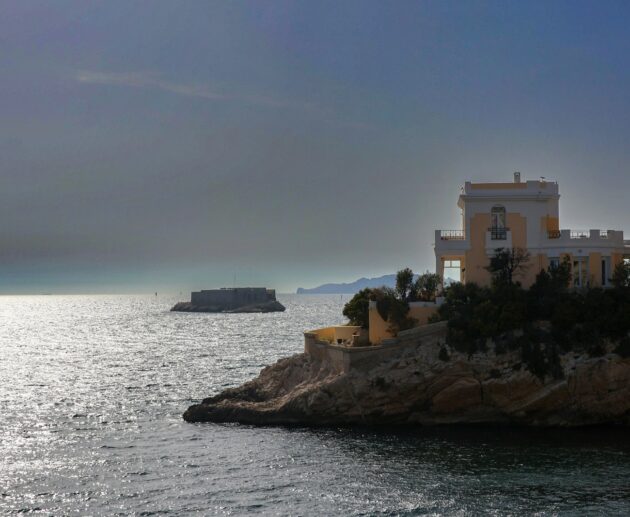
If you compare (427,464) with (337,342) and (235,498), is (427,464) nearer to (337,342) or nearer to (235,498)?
(235,498)

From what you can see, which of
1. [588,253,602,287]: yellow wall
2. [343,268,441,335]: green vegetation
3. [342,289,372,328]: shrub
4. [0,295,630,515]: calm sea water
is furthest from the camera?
[342,289,372,328]: shrub

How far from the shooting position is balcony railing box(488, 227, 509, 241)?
177 feet

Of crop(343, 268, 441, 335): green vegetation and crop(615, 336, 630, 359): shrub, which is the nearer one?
crop(615, 336, 630, 359): shrub

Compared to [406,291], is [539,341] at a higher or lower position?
lower

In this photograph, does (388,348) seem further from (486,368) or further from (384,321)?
(486,368)

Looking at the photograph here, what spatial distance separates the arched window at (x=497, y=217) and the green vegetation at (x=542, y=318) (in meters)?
5.55

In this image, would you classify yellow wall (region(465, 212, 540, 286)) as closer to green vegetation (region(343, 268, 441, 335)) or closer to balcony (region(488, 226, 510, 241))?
balcony (region(488, 226, 510, 241))

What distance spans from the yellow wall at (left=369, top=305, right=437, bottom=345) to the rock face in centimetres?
318

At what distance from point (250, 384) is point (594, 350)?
24872 millimetres

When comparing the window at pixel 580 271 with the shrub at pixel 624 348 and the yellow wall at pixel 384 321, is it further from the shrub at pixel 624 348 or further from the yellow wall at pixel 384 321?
the yellow wall at pixel 384 321

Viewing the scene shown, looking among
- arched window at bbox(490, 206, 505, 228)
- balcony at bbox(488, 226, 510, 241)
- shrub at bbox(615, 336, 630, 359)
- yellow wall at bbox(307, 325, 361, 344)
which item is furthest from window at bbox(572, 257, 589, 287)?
yellow wall at bbox(307, 325, 361, 344)

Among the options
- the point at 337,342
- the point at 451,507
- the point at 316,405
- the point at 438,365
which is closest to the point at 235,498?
the point at 451,507

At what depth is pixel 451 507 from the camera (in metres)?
30.2

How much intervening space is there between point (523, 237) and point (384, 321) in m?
12.6
